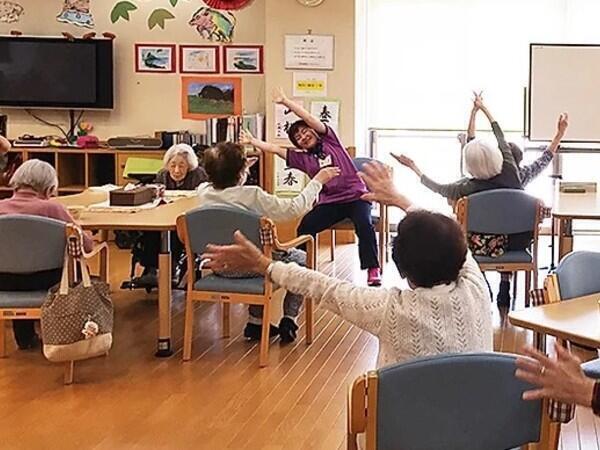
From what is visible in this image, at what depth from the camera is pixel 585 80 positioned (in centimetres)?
691

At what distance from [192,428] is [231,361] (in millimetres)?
866

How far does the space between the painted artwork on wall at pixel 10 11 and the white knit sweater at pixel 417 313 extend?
21.0ft

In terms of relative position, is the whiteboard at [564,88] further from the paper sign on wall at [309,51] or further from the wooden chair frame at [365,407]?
the wooden chair frame at [365,407]

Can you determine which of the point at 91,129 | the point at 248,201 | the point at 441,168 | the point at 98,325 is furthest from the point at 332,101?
the point at 98,325

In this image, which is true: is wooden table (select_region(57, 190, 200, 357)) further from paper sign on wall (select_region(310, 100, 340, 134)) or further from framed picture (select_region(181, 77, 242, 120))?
framed picture (select_region(181, 77, 242, 120))

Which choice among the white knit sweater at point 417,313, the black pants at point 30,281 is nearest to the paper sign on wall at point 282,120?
the black pants at point 30,281

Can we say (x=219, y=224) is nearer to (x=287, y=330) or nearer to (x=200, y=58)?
(x=287, y=330)

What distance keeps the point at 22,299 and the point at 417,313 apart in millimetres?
2333

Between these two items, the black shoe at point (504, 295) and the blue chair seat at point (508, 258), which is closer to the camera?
the blue chair seat at point (508, 258)

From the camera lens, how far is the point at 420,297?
2.11 m

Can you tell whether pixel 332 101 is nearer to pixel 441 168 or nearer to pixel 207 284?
pixel 441 168

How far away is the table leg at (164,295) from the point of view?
421 cm

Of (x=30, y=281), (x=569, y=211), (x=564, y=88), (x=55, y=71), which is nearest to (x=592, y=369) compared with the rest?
(x=569, y=211)

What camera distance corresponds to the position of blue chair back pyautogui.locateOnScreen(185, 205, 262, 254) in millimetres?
4004
